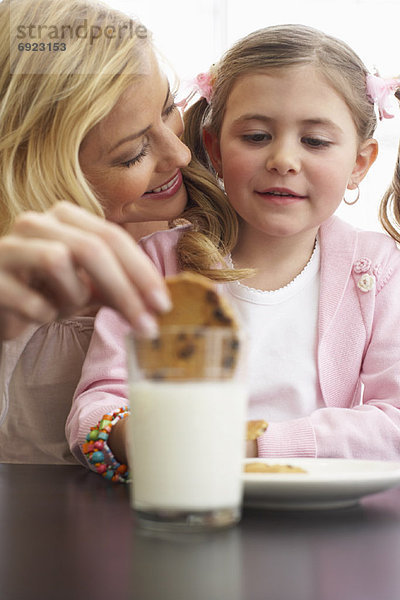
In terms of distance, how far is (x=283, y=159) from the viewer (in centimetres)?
154

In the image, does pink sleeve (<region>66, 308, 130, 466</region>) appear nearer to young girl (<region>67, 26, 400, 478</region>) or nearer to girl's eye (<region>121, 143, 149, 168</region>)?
young girl (<region>67, 26, 400, 478</region>)

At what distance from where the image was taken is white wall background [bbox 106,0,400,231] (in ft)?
13.7

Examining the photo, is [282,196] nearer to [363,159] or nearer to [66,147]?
[363,159]

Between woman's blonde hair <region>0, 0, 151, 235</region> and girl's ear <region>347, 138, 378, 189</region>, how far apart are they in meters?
0.52

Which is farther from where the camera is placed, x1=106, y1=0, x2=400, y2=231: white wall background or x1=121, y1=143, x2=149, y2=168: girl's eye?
x1=106, y1=0, x2=400, y2=231: white wall background

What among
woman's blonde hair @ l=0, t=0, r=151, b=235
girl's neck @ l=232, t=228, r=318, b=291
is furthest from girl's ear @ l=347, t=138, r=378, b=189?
woman's blonde hair @ l=0, t=0, r=151, b=235

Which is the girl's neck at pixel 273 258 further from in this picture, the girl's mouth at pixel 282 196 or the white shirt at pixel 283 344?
the girl's mouth at pixel 282 196

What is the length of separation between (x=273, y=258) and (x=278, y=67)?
398mm

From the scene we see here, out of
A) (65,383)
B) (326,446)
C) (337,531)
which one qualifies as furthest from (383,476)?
(65,383)

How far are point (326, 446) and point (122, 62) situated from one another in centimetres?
90

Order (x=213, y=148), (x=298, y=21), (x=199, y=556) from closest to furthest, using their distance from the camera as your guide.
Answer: (x=199, y=556) < (x=213, y=148) < (x=298, y=21)

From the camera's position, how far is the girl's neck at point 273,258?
68.0 inches

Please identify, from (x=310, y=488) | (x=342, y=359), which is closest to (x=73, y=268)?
(x=310, y=488)

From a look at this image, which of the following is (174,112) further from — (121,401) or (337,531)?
(337,531)
